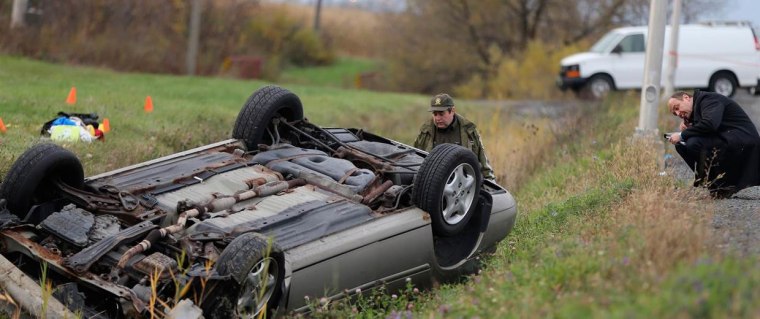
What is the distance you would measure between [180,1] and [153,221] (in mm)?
27394

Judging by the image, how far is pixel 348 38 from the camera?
5500 centimetres

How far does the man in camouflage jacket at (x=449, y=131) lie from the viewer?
8.23m

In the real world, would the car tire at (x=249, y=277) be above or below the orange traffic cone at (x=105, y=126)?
below

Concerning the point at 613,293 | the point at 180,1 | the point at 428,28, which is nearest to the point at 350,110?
the point at 613,293

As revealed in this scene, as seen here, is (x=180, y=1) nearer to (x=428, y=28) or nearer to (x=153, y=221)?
(x=428, y=28)

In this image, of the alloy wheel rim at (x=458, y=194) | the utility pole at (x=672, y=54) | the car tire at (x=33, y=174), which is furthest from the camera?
the utility pole at (x=672, y=54)

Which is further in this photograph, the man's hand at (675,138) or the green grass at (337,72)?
the green grass at (337,72)

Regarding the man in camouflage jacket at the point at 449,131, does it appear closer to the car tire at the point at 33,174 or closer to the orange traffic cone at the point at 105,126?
the car tire at the point at 33,174

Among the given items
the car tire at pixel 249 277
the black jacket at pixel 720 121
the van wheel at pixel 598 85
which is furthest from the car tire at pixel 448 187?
the van wheel at pixel 598 85

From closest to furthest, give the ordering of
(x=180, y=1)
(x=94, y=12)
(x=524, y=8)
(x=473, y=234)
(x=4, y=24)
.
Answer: (x=473, y=234) → (x=4, y=24) → (x=94, y=12) → (x=180, y=1) → (x=524, y=8)

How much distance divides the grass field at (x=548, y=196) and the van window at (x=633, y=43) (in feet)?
16.1

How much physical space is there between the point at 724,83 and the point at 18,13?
56.5 feet

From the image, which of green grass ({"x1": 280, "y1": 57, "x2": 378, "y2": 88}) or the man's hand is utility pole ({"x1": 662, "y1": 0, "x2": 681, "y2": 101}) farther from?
green grass ({"x1": 280, "y1": 57, "x2": 378, "y2": 88})

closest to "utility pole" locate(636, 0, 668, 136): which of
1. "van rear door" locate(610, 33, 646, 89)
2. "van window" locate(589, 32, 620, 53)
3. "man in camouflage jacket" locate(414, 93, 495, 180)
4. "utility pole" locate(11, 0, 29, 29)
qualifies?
"man in camouflage jacket" locate(414, 93, 495, 180)
